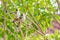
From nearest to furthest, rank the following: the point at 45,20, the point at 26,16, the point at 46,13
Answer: the point at 26,16 → the point at 46,13 → the point at 45,20

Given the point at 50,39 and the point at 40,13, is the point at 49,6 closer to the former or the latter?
the point at 40,13

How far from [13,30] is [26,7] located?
23 cm

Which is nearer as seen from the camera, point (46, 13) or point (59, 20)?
point (46, 13)

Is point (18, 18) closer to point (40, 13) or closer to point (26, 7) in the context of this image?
point (26, 7)

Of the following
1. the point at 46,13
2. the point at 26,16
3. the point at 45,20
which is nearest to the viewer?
the point at 26,16

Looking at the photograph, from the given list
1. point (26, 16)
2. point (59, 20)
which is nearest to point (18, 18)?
point (26, 16)

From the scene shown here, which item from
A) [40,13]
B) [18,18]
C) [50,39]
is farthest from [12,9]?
[50,39]

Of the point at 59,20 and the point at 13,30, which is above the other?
the point at 59,20

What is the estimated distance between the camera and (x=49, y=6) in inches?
65.9

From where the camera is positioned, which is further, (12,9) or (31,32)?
(31,32)

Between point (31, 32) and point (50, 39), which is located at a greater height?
point (31, 32)

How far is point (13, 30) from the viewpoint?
1.64 m

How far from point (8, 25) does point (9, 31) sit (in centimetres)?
5

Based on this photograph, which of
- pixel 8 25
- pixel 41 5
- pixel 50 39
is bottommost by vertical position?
pixel 50 39
